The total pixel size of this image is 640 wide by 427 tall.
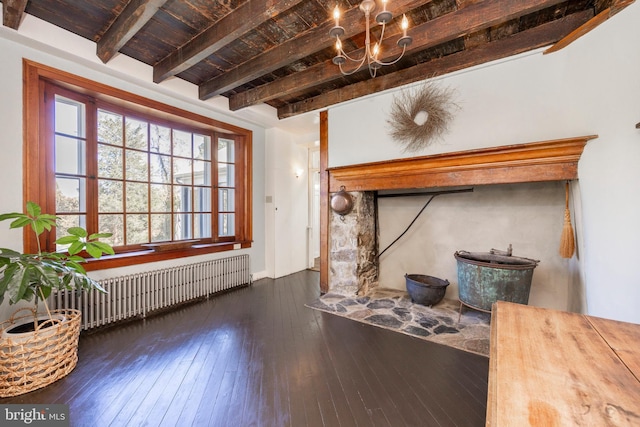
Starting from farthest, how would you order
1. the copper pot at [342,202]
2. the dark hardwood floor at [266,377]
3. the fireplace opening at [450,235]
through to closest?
the copper pot at [342,202]
the fireplace opening at [450,235]
the dark hardwood floor at [266,377]

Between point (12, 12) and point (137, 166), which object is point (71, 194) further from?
point (12, 12)

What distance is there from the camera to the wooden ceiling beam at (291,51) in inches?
77.9

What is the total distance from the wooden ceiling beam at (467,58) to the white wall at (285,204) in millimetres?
1168

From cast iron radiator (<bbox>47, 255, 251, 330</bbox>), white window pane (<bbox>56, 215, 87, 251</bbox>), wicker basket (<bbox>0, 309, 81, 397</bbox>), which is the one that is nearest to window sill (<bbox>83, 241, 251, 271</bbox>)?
cast iron radiator (<bbox>47, 255, 251, 330</bbox>)

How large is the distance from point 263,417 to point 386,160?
265 cm

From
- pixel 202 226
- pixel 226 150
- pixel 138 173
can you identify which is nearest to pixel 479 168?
pixel 226 150

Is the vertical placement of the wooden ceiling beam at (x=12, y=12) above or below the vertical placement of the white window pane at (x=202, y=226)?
above

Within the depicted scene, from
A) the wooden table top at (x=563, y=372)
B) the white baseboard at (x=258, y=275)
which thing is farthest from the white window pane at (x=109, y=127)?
the wooden table top at (x=563, y=372)

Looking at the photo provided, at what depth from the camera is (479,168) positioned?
2.48 meters

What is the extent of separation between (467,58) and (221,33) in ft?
7.75

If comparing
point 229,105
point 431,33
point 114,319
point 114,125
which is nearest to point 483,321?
point 431,33

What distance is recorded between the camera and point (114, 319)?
2.62 metres

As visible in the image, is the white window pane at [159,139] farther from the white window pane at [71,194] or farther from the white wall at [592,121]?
the white wall at [592,121]

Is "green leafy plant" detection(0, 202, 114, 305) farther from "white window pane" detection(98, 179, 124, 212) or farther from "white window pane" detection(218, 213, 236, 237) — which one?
"white window pane" detection(218, 213, 236, 237)
